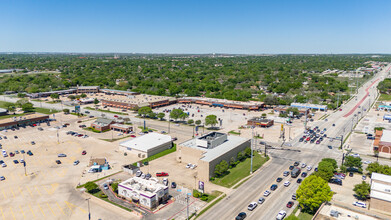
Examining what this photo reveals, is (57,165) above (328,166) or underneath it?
underneath

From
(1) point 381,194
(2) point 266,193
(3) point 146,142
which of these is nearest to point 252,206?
(2) point 266,193

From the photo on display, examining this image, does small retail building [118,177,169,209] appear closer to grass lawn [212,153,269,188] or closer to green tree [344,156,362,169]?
grass lawn [212,153,269,188]

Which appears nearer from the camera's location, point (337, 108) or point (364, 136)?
point (364, 136)

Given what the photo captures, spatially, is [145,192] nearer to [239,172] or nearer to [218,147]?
[239,172]

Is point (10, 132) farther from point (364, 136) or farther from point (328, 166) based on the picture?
point (364, 136)

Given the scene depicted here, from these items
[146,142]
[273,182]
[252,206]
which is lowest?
[273,182]

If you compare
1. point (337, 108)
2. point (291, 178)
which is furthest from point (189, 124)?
point (337, 108)

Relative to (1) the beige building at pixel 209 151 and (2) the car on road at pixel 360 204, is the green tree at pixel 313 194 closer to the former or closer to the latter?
(2) the car on road at pixel 360 204
